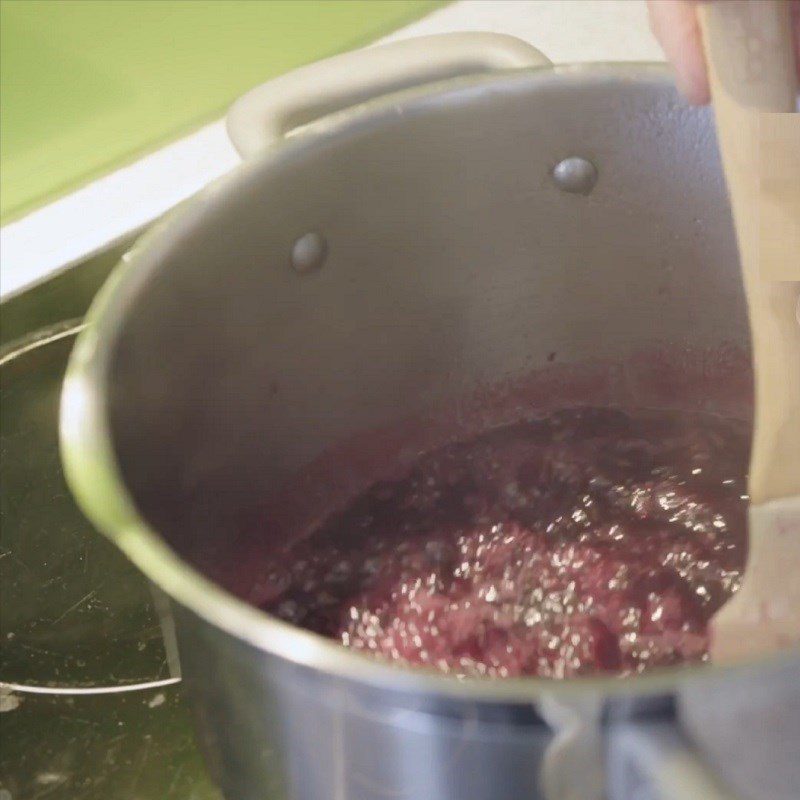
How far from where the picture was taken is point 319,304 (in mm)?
593

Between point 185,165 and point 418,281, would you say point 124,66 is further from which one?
point 418,281

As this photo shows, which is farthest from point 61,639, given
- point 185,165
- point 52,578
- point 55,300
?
point 185,165

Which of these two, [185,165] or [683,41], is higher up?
[185,165]

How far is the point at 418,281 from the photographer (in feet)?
2.05

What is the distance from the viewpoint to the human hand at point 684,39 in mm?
434

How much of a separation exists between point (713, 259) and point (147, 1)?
41cm

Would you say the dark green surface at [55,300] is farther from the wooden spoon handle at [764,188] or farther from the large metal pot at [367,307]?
the wooden spoon handle at [764,188]

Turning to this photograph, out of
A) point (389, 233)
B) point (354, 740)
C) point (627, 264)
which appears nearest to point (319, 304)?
point (389, 233)

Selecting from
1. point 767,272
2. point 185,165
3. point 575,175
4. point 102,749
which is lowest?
point 102,749

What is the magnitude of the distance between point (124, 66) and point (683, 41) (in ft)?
1.52

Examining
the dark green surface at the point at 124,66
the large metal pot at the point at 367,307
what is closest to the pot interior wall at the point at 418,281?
the large metal pot at the point at 367,307

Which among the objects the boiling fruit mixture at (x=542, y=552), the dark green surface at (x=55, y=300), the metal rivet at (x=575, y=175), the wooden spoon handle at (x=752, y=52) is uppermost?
the dark green surface at (x=55, y=300)

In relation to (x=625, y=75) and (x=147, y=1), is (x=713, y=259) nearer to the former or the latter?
(x=625, y=75)

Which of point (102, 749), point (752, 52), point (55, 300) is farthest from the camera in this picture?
point (55, 300)
